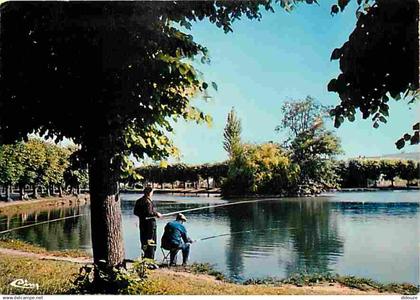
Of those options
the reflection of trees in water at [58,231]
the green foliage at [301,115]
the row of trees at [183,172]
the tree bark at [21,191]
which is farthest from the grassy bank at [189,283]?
the green foliage at [301,115]

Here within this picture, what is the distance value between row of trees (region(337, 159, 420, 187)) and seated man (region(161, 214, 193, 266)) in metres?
0.82

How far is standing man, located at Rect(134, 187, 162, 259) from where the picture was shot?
8.68ft

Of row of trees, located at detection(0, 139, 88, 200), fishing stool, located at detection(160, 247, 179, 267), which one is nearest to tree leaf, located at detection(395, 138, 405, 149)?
fishing stool, located at detection(160, 247, 179, 267)

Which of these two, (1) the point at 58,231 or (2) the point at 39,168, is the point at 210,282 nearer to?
(1) the point at 58,231

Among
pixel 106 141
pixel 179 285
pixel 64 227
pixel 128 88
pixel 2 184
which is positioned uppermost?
pixel 128 88

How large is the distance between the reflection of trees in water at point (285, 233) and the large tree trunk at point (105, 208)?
55 cm

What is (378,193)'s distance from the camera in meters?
2.77

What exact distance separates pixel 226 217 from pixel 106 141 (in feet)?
2.36

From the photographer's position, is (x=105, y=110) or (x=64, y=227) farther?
(x=64, y=227)

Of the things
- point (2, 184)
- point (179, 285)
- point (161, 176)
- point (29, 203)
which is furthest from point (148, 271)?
point (2, 184)

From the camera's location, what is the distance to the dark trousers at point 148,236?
264 cm

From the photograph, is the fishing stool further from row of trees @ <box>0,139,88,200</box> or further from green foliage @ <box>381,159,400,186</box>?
green foliage @ <box>381,159,400,186</box>

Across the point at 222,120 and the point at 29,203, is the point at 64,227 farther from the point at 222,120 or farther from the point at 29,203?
the point at 222,120

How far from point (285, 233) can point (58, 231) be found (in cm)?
113
